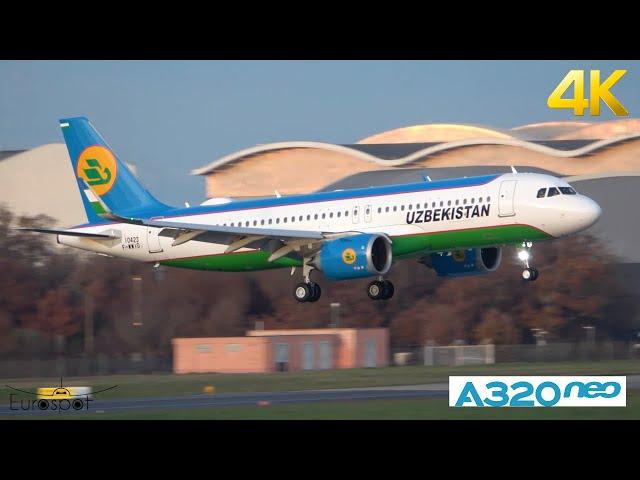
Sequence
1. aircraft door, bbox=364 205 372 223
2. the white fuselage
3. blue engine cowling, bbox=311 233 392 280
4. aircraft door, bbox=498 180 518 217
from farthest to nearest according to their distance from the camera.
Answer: aircraft door, bbox=364 205 372 223 → blue engine cowling, bbox=311 233 392 280 → aircraft door, bbox=498 180 518 217 → the white fuselage

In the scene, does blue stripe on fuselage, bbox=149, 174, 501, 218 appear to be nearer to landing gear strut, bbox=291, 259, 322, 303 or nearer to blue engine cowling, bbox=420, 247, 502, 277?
landing gear strut, bbox=291, 259, 322, 303

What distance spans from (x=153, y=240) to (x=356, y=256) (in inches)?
423

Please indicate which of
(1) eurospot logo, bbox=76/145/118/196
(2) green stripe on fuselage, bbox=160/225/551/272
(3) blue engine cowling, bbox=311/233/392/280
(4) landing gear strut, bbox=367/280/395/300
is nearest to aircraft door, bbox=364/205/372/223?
(3) blue engine cowling, bbox=311/233/392/280

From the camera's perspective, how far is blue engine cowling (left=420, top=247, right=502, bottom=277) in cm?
4719

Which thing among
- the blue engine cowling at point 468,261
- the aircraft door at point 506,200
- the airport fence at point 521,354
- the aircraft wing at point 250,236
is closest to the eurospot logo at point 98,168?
the aircraft wing at point 250,236

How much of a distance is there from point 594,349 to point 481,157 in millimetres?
32832

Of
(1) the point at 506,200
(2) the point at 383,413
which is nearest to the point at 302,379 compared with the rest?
(1) the point at 506,200

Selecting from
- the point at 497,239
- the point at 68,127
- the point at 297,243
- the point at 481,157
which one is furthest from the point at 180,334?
the point at 481,157

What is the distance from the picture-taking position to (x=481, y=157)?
89.9 metres

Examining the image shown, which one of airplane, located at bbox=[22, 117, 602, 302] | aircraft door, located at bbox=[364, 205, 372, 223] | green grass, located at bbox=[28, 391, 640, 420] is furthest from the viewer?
aircraft door, located at bbox=[364, 205, 372, 223]

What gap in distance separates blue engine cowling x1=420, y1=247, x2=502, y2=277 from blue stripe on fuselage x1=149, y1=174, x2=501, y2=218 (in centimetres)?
352

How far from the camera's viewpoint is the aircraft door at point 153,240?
50.6m

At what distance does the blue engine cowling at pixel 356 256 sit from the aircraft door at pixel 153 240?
8.64 meters
